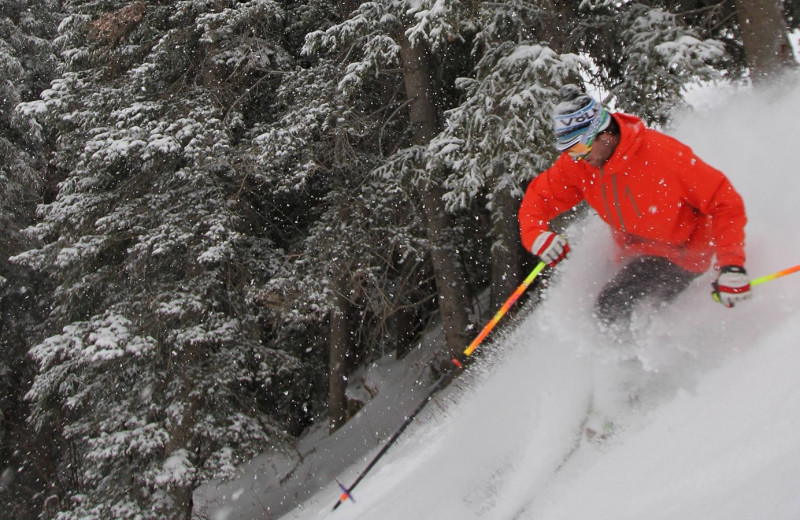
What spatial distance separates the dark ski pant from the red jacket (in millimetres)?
69

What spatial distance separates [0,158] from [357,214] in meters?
10.0

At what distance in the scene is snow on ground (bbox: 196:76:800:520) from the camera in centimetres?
315

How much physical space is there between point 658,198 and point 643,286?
0.63 meters

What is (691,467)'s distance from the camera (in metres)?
3.25

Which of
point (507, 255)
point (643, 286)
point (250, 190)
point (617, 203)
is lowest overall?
point (507, 255)

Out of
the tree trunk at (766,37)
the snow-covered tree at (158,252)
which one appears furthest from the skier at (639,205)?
the snow-covered tree at (158,252)

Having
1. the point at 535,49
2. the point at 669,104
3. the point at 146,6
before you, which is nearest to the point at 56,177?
the point at 146,6

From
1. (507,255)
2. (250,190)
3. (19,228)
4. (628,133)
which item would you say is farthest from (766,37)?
(19,228)

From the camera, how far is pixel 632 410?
162 inches

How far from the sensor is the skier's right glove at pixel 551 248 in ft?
14.3

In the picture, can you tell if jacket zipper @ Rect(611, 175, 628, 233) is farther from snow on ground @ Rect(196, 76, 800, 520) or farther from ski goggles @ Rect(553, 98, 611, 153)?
snow on ground @ Rect(196, 76, 800, 520)

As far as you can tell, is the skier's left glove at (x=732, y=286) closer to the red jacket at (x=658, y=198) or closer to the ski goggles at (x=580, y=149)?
the red jacket at (x=658, y=198)

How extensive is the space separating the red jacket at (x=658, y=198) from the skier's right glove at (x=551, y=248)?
129 mm

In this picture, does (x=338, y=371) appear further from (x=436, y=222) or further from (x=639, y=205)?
(x=639, y=205)
